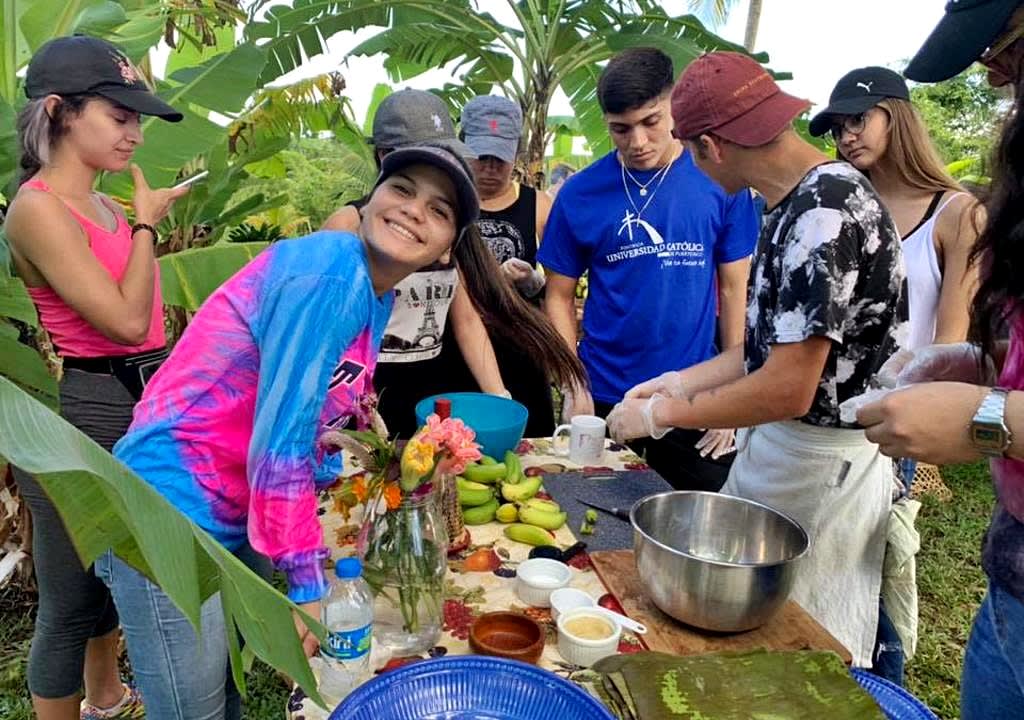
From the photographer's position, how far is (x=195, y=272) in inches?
123

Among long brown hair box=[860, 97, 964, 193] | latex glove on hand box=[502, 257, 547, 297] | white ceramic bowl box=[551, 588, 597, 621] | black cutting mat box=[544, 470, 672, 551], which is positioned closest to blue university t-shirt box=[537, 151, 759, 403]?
latex glove on hand box=[502, 257, 547, 297]

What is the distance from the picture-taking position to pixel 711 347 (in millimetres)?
3197

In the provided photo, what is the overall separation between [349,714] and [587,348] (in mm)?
2294

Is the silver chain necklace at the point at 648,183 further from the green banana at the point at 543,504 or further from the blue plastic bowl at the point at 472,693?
the blue plastic bowl at the point at 472,693

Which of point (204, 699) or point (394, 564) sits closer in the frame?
point (394, 564)

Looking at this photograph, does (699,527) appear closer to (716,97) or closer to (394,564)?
(394,564)

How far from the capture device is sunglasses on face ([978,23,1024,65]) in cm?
101

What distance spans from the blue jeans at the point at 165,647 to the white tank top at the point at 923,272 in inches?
101

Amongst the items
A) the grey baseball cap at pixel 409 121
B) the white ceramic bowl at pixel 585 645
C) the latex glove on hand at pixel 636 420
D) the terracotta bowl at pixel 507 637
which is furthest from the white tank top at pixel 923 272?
the terracotta bowl at pixel 507 637

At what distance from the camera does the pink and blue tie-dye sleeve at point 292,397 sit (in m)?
1.26

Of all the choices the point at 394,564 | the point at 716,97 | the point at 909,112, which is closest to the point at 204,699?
the point at 394,564

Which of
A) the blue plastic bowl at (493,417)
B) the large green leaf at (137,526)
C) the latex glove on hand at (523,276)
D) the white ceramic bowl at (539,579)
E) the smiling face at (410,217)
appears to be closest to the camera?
the large green leaf at (137,526)

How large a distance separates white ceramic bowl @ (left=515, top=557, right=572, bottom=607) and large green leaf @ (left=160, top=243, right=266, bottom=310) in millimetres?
2078

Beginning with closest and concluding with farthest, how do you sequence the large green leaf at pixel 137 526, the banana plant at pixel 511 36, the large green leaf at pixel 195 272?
1. the large green leaf at pixel 137 526
2. the large green leaf at pixel 195 272
3. the banana plant at pixel 511 36
